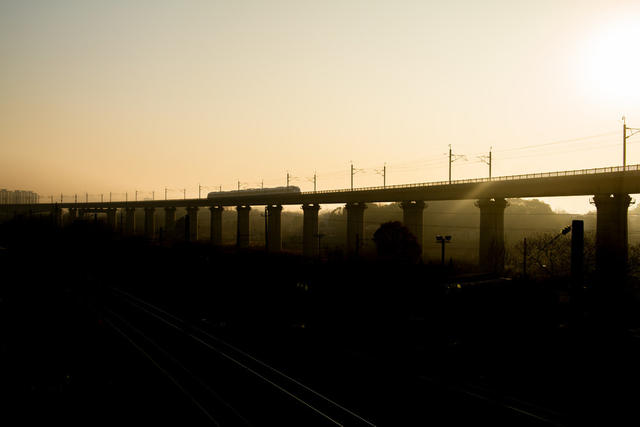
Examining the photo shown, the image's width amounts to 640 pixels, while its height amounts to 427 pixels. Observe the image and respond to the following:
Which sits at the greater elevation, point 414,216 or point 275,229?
point 414,216

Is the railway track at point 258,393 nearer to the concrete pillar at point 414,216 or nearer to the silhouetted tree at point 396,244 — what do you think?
the silhouetted tree at point 396,244

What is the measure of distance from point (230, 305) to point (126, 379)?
56.8 ft

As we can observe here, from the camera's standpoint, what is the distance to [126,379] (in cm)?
1812

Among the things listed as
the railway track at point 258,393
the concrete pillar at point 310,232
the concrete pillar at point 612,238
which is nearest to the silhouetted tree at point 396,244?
the concrete pillar at point 612,238

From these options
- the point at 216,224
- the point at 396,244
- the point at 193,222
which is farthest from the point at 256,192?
the point at 396,244

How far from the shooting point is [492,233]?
53.7m

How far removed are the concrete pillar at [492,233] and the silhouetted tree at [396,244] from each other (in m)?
8.78

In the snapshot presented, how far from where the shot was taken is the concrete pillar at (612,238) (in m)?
39.1

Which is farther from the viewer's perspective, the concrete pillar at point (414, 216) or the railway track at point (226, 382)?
the concrete pillar at point (414, 216)

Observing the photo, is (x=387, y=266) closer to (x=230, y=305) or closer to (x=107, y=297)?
(x=230, y=305)

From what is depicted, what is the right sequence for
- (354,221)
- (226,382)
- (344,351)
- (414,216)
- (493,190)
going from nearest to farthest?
(226,382)
(344,351)
(493,190)
(414,216)
(354,221)

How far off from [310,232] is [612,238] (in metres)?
48.2

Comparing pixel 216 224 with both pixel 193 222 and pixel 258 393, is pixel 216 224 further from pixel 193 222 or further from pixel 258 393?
pixel 258 393

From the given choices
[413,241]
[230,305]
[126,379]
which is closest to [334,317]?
[230,305]
